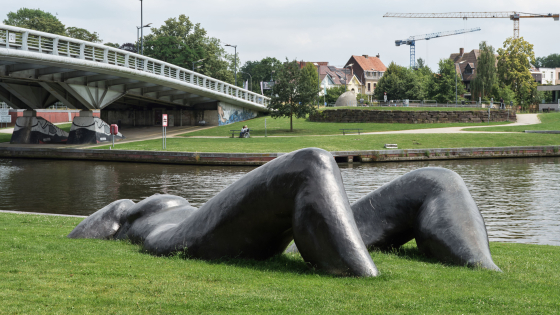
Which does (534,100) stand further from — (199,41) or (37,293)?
(37,293)

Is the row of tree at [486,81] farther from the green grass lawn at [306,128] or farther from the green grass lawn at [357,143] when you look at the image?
the green grass lawn at [357,143]

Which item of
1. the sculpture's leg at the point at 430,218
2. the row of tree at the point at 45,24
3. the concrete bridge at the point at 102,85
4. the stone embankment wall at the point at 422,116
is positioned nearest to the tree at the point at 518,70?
the stone embankment wall at the point at 422,116

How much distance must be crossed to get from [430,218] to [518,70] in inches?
3151

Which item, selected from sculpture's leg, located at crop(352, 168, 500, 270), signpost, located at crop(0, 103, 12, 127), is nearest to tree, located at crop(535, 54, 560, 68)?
signpost, located at crop(0, 103, 12, 127)

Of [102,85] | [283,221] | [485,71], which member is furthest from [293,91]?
[283,221]

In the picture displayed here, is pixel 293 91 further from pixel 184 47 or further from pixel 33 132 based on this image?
pixel 184 47

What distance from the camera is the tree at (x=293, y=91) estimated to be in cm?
4578

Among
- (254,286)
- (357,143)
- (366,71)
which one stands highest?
(366,71)

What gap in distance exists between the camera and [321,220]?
5.06m

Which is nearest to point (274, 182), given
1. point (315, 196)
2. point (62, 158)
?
point (315, 196)

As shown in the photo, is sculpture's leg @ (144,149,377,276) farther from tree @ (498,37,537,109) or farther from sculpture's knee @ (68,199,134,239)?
tree @ (498,37,537,109)

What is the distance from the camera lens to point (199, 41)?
80.8m

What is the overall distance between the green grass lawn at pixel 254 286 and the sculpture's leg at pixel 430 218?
0.25m

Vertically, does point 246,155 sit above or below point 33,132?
below
